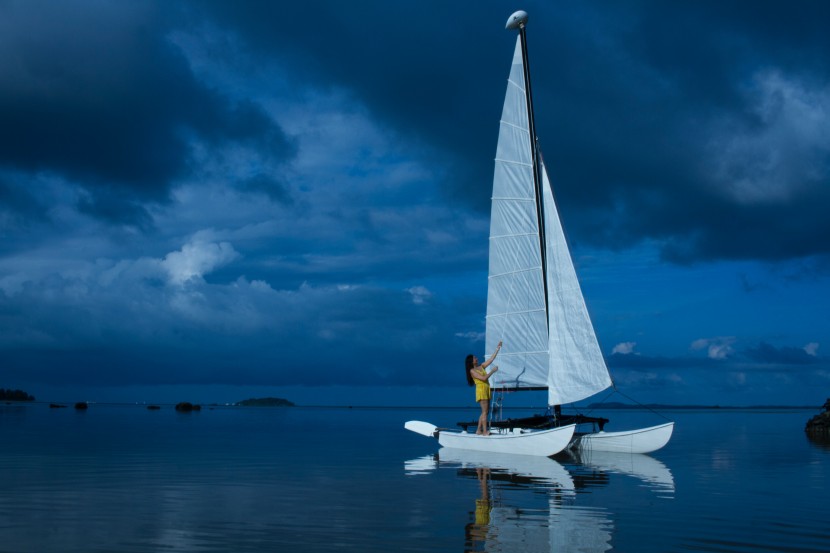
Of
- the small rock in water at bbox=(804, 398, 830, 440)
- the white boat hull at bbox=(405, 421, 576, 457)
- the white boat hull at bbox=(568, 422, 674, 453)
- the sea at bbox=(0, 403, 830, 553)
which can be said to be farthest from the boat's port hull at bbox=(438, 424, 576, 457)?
the small rock in water at bbox=(804, 398, 830, 440)

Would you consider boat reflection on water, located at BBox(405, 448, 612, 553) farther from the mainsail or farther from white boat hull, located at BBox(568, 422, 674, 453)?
the mainsail

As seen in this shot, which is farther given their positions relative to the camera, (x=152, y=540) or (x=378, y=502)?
(x=378, y=502)

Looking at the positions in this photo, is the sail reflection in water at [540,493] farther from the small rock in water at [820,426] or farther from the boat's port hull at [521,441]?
the small rock in water at [820,426]

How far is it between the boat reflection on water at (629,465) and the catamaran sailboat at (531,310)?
64 centimetres

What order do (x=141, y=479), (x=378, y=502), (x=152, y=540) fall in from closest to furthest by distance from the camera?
(x=152, y=540), (x=378, y=502), (x=141, y=479)

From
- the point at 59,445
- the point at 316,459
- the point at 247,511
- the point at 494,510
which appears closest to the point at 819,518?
the point at 494,510

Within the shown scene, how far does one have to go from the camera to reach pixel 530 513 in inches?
571

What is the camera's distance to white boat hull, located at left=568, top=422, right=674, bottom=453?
100 ft

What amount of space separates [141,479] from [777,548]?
16.3 meters

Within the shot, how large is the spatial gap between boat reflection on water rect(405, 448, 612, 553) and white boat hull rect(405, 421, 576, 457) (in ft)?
7.15

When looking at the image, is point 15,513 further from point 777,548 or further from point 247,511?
point 777,548

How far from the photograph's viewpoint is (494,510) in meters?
14.9

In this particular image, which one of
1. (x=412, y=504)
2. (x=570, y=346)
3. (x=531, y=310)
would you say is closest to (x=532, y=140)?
(x=531, y=310)

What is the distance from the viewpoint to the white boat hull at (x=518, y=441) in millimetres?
27312
